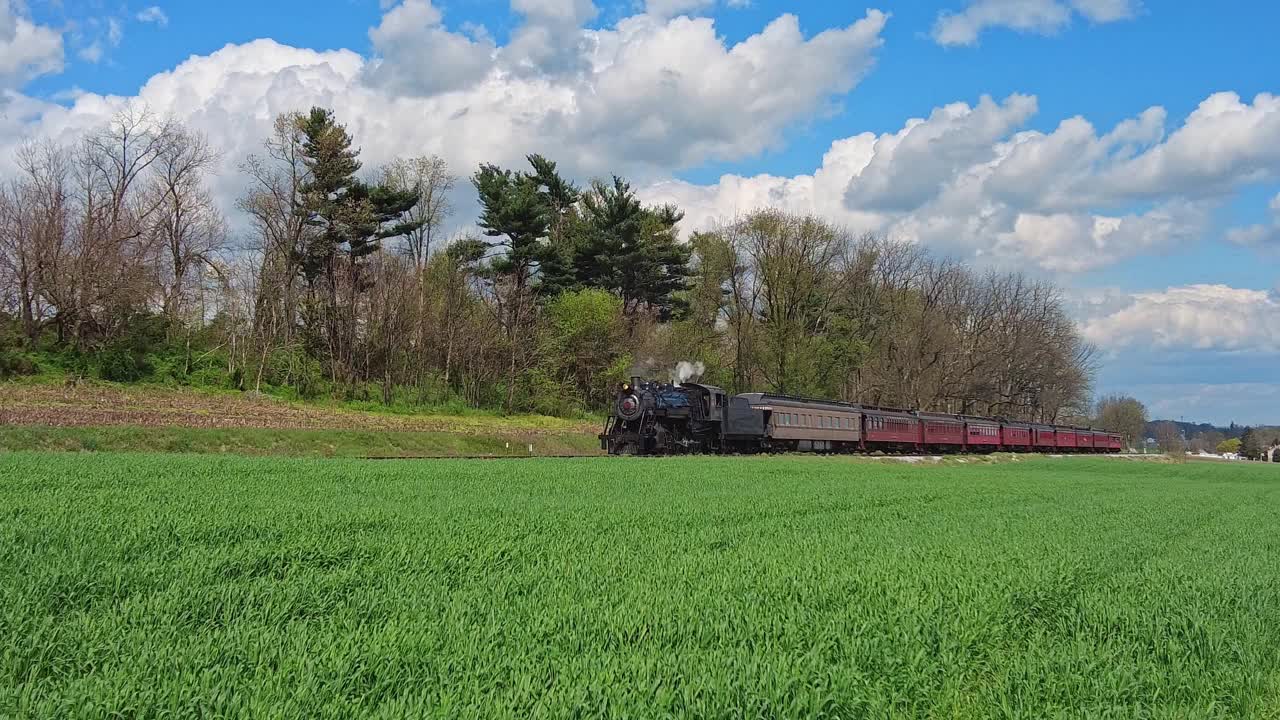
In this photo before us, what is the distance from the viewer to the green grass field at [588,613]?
4277mm

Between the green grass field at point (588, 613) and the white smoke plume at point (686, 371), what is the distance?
41.0 m

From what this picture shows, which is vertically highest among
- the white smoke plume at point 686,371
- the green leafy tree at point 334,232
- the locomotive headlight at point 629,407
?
the green leafy tree at point 334,232

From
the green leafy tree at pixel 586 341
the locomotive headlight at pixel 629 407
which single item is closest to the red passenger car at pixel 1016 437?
the green leafy tree at pixel 586 341

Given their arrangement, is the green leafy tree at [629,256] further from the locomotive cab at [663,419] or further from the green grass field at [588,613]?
the green grass field at [588,613]

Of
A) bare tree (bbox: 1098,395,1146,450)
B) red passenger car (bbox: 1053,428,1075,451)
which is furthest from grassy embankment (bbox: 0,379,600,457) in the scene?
bare tree (bbox: 1098,395,1146,450)

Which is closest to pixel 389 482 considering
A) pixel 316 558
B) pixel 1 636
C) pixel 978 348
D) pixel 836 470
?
pixel 316 558

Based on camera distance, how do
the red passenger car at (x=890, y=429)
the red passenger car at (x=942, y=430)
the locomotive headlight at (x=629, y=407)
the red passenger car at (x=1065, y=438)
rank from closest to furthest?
the locomotive headlight at (x=629, y=407) → the red passenger car at (x=890, y=429) → the red passenger car at (x=942, y=430) → the red passenger car at (x=1065, y=438)

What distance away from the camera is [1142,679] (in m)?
5.14

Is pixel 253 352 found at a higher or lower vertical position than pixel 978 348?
lower

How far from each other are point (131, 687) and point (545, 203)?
2205 inches

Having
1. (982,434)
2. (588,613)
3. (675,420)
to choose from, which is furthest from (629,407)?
(982,434)

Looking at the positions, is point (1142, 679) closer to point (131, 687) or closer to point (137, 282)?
point (131, 687)

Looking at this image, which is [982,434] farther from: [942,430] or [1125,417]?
A: [1125,417]

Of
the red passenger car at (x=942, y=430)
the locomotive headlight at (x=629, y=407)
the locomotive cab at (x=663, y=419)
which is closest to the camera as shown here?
the locomotive headlight at (x=629, y=407)
